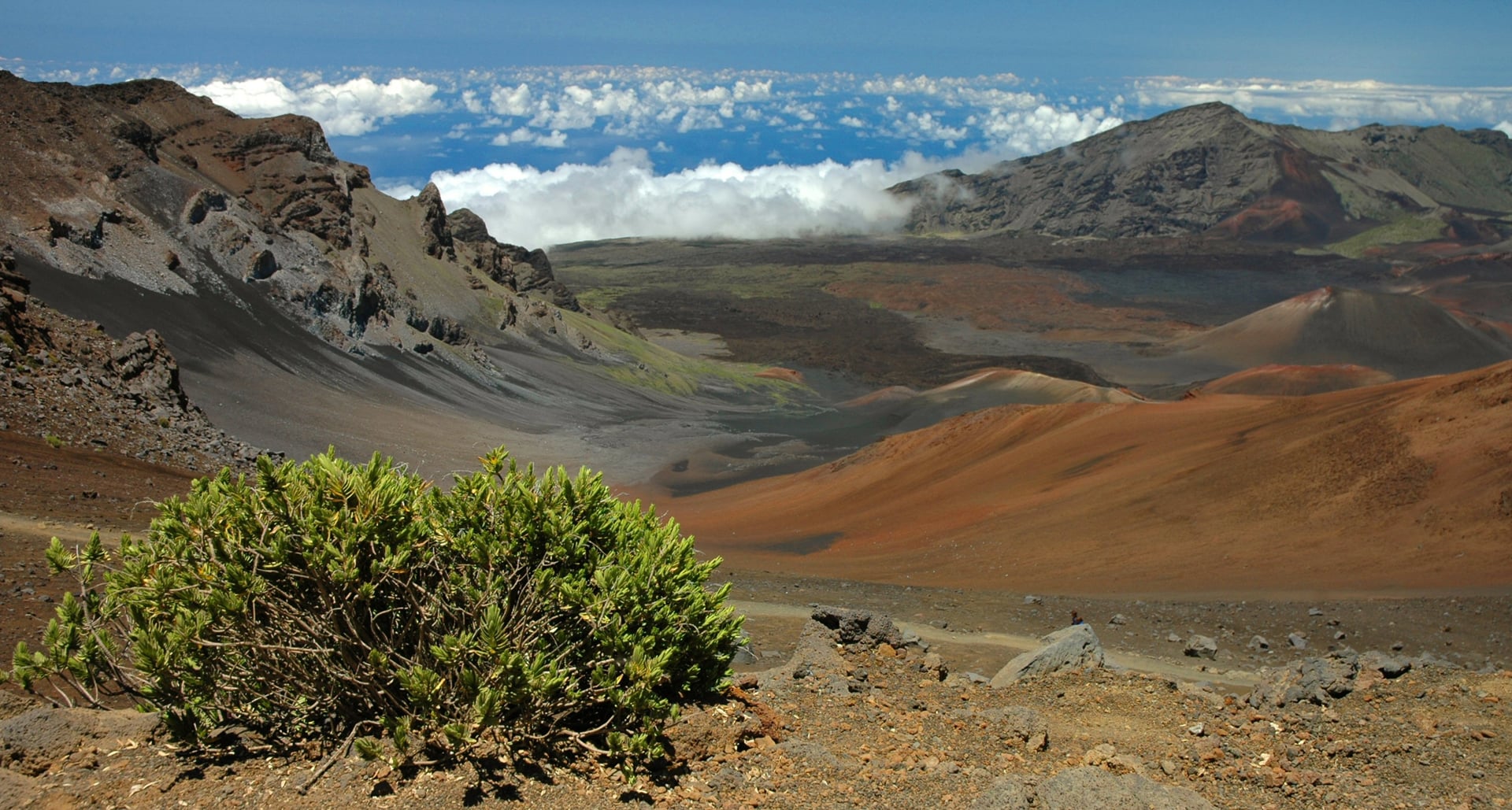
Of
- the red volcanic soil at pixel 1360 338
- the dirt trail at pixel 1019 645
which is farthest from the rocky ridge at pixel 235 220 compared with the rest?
the red volcanic soil at pixel 1360 338

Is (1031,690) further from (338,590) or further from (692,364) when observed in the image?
(692,364)

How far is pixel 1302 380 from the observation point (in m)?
55.8

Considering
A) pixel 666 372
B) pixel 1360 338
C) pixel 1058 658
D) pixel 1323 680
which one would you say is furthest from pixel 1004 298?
pixel 1323 680

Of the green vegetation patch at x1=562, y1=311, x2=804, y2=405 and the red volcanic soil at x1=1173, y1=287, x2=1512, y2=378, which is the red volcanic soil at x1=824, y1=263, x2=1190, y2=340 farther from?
the green vegetation patch at x1=562, y1=311, x2=804, y2=405

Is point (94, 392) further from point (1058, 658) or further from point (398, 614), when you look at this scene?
point (1058, 658)

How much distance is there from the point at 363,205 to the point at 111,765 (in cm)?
5261

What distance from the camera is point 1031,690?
998 cm

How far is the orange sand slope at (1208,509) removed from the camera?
1842 cm

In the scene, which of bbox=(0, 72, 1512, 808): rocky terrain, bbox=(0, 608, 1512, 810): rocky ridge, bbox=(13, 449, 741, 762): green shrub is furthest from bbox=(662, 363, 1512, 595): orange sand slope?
bbox=(13, 449, 741, 762): green shrub

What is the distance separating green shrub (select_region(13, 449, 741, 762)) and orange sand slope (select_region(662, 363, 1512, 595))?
13.6m

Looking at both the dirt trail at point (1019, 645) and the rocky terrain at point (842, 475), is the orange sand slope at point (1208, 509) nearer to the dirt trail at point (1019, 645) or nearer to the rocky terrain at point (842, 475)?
the rocky terrain at point (842, 475)

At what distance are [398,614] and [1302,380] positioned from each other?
57.1 metres

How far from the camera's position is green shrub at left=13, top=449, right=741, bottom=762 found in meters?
6.04

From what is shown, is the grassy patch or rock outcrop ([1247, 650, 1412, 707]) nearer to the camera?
A: rock outcrop ([1247, 650, 1412, 707])
